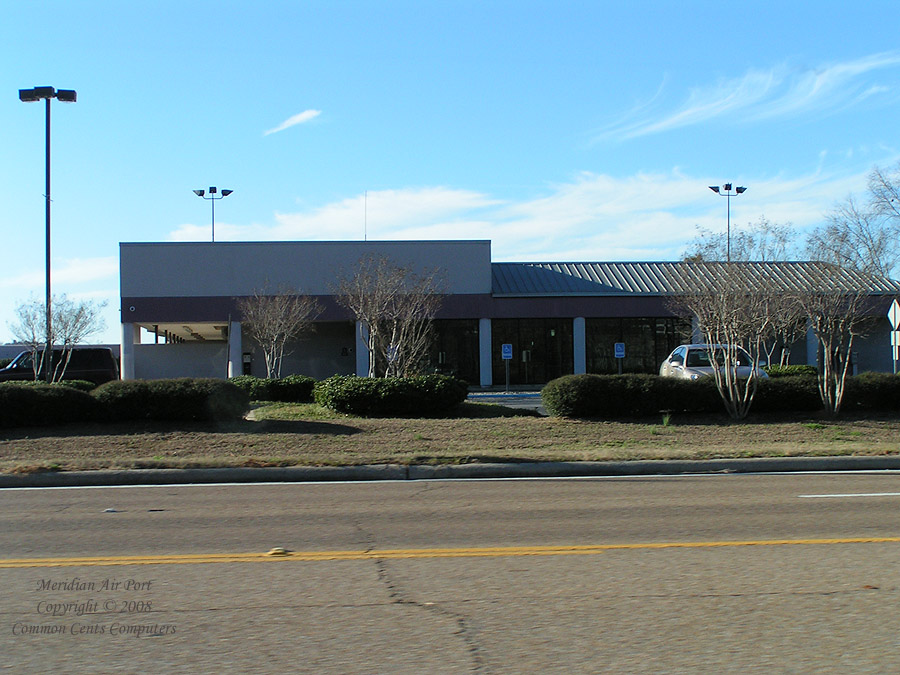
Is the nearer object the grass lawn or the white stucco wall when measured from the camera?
the grass lawn

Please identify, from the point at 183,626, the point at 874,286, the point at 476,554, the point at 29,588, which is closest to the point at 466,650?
the point at 183,626

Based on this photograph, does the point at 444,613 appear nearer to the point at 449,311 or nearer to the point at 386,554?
the point at 386,554

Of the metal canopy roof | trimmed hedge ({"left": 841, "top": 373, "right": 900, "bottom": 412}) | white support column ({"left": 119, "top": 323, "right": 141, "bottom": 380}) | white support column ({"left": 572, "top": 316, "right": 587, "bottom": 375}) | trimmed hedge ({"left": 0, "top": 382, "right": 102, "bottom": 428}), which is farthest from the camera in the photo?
the metal canopy roof

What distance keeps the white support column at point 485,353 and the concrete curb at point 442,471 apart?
25425 mm

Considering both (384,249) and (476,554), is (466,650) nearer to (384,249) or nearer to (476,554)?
(476,554)

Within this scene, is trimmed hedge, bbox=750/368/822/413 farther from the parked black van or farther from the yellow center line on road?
the parked black van

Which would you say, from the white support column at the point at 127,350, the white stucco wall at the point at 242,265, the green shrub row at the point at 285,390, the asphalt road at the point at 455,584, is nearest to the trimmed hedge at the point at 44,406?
the asphalt road at the point at 455,584

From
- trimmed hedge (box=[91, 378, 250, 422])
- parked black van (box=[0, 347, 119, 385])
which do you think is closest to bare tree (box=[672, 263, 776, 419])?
trimmed hedge (box=[91, 378, 250, 422])

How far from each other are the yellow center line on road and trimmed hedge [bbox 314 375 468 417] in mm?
11452

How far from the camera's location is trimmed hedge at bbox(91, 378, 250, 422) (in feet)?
53.3

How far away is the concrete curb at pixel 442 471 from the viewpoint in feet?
39.4

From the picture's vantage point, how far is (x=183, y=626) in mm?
5242

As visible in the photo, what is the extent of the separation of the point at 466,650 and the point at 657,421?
44.4 feet

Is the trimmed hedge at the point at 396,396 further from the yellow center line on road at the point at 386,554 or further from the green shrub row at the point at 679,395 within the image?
the yellow center line on road at the point at 386,554
